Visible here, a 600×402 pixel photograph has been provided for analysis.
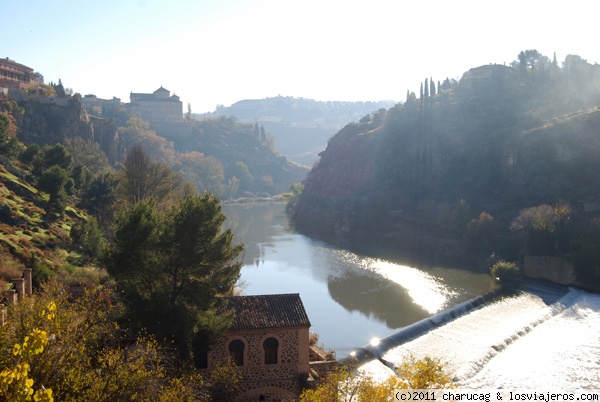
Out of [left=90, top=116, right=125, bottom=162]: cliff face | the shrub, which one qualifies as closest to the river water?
the shrub

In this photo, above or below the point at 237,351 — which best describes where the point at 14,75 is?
above

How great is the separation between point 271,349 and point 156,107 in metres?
153

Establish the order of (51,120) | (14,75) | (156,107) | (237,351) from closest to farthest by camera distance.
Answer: (237,351) → (51,120) → (14,75) → (156,107)

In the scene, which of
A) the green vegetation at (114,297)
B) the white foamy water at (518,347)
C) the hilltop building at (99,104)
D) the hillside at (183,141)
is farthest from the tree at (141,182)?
the hilltop building at (99,104)

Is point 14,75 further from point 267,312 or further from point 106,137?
point 267,312

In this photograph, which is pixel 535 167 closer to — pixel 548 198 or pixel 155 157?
pixel 548 198

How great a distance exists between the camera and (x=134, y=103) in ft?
536

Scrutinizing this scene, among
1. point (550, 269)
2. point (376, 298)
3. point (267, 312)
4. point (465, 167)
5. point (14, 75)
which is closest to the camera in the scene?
point (267, 312)

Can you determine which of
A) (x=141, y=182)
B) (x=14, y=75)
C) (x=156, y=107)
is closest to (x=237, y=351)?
(x=141, y=182)

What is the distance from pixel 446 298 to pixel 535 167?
33573 mm

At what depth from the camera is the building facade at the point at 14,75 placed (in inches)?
2950

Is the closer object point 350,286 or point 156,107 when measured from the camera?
point 350,286

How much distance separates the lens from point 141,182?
4428cm

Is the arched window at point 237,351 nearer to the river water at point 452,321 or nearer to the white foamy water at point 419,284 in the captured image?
the river water at point 452,321
